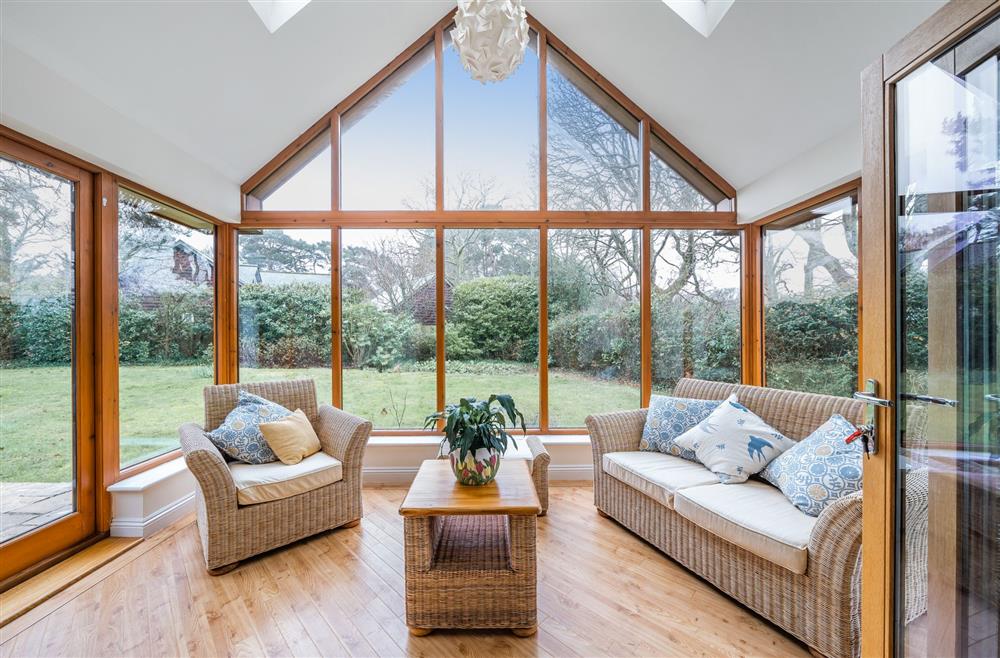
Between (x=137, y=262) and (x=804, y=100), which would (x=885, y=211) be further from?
(x=137, y=262)

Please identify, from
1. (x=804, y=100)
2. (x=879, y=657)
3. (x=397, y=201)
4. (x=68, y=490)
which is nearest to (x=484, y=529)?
(x=879, y=657)

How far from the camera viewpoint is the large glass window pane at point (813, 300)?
2.65 meters

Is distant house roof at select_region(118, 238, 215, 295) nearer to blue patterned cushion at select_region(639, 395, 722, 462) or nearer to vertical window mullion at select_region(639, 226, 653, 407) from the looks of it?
blue patterned cushion at select_region(639, 395, 722, 462)

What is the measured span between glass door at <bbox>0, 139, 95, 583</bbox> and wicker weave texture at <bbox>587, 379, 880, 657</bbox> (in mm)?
3094

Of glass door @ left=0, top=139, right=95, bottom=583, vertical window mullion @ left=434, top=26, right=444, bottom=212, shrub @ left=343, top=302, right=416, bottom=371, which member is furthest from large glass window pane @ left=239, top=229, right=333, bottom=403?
glass door @ left=0, top=139, right=95, bottom=583

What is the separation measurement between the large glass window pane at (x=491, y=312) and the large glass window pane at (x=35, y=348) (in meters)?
2.35

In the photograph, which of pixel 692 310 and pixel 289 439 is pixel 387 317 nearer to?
pixel 289 439

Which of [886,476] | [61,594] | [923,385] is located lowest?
[61,594]

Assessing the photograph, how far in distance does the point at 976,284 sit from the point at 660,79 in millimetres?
2659

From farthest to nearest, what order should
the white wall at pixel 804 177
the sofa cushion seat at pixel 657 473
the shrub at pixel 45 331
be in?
1. the white wall at pixel 804 177
2. the sofa cushion seat at pixel 657 473
3. the shrub at pixel 45 331

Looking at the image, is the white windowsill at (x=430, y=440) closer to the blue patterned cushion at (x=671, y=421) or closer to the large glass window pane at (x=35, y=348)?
the blue patterned cushion at (x=671, y=421)

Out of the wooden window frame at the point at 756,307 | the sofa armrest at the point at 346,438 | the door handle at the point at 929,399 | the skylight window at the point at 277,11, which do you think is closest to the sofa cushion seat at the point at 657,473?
the door handle at the point at 929,399

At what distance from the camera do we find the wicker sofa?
1.49 m

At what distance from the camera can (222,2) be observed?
2.27 metres
